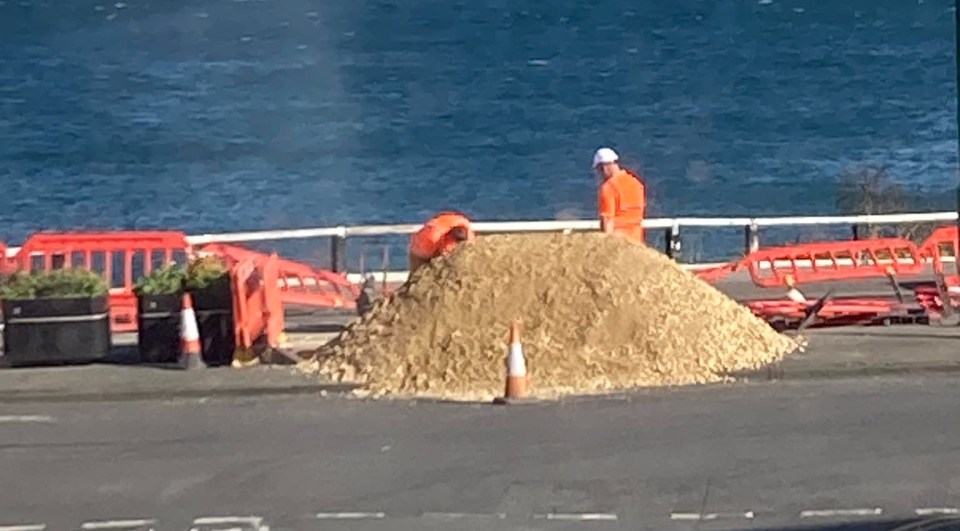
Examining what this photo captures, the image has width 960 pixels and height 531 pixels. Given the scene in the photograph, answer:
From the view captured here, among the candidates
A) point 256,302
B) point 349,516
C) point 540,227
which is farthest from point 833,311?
point 349,516

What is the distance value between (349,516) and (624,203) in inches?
346

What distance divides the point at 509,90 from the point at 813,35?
23.8 m

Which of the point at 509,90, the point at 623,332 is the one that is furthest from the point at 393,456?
the point at 509,90

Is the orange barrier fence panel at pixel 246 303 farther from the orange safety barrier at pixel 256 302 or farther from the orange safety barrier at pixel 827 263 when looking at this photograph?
the orange safety barrier at pixel 827 263

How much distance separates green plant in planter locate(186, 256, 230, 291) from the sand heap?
1.16m

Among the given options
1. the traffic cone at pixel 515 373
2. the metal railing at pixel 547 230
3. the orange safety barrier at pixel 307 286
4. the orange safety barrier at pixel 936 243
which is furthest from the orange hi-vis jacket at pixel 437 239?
the metal railing at pixel 547 230

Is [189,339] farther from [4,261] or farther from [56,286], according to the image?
[4,261]

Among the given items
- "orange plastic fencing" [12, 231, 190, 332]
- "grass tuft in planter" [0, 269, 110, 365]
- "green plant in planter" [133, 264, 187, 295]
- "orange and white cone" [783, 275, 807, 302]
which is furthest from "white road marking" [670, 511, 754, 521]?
"orange plastic fencing" [12, 231, 190, 332]

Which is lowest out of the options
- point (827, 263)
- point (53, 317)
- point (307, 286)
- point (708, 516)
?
point (708, 516)

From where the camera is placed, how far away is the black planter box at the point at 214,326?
18562 mm

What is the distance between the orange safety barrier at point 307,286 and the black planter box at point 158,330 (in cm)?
292

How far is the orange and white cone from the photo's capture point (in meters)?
20.8

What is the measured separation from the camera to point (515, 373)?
53.5ft

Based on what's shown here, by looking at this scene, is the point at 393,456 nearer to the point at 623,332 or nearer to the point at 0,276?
the point at 623,332
